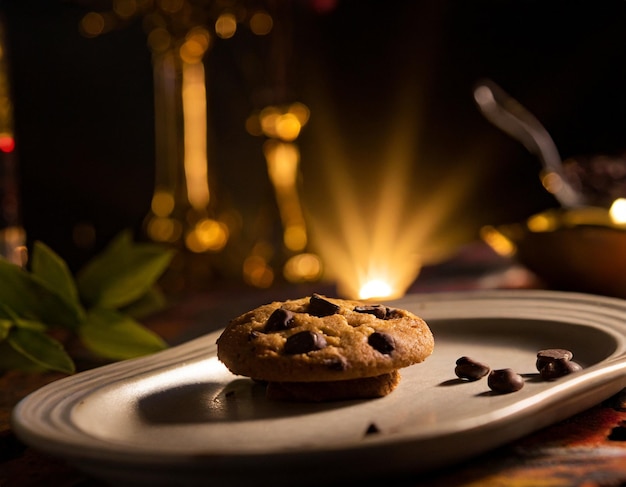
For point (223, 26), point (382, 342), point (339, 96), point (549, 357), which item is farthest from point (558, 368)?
point (339, 96)

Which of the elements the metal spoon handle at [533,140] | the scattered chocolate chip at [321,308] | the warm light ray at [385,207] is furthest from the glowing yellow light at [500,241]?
the warm light ray at [385,207]

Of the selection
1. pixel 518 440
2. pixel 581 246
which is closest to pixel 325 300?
pixel 518 440

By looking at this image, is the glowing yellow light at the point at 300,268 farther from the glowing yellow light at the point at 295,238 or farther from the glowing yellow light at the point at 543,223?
the glowing yellow light at the point at 543,223

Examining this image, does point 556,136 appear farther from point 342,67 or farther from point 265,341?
point 265,341

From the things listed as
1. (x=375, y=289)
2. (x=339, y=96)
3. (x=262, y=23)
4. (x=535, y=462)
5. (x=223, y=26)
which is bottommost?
(x=535, y=462)

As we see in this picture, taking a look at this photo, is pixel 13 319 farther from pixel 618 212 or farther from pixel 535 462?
pixel 618 212
